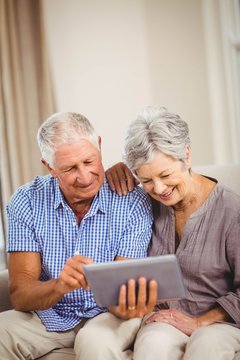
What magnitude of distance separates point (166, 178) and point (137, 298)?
15.7 inches

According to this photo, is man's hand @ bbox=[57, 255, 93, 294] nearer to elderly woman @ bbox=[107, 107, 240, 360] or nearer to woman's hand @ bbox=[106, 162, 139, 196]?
elderly woman @ bbox=[107, 107, 240, 360]

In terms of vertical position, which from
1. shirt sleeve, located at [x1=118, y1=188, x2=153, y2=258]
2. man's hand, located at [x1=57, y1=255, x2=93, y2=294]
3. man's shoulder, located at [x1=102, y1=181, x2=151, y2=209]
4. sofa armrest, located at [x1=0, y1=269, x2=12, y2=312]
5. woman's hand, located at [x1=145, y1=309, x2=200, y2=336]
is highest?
man's shoulder, located at [x1=102, y1=181, x2=151, y2=209]

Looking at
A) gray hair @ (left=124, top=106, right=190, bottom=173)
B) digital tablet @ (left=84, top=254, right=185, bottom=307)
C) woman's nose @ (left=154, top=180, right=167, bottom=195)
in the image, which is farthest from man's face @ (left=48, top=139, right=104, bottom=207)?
digital tablet @ (left=84, top=254, right=185, bottom=307)

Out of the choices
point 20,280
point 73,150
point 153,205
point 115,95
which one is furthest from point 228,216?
point 115,95

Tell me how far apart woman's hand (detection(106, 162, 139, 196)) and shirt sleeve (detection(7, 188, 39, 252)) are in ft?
1.03

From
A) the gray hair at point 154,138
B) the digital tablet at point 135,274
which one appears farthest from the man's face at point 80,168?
the digital tablet at point 135,274

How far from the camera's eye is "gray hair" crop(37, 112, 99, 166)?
2.06m

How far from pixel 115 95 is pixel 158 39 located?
409mm

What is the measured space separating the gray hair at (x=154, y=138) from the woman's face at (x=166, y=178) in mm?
Result: 20

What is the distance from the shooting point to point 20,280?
2.08 meters

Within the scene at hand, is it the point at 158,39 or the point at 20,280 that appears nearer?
the point at 20,280

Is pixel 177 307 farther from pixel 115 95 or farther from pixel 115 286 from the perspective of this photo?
pixel 115 95

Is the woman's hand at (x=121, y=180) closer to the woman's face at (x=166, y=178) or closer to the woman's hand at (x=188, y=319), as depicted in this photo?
the woman's face at (x=166, y=178)

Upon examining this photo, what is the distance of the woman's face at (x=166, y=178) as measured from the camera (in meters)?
1.93
